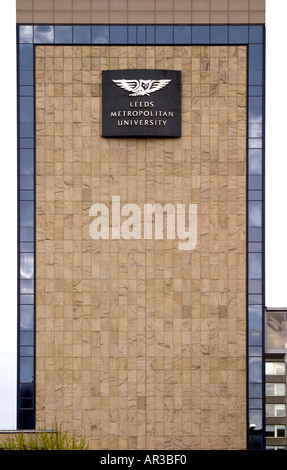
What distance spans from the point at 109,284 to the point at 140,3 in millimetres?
22611

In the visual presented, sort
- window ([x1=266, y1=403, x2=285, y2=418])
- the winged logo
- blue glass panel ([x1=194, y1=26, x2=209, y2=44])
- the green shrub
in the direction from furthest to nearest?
window ([x1=266, y1=403, x2=285, y2=418]), blue glass panel ([x1=194, y1=26, x2=209, y2=44]), the winged logo, the green shrub

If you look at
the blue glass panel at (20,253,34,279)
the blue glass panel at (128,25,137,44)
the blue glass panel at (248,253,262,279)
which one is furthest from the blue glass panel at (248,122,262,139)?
the blue glass panel at (20,253,34,279)

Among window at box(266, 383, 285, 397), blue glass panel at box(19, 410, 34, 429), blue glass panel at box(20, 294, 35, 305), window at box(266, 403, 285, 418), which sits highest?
blue glass panel at box(20, 294, 35, 305)

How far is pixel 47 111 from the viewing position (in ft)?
225

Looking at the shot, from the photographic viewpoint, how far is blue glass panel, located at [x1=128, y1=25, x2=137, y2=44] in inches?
2702

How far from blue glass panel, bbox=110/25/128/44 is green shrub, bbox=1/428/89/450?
102ft

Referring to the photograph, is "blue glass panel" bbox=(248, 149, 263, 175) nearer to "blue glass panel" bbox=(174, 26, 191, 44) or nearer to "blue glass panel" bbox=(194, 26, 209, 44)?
"blue glass panel" bbox=(194, 26, 209, 44)

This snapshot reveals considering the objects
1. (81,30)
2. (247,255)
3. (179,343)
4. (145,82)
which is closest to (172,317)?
(179,343)

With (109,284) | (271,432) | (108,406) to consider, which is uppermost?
(109,284)

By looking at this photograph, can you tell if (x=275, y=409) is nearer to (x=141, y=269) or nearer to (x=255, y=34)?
(x=141, y=269)

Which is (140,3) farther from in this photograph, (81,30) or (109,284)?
(109,284)

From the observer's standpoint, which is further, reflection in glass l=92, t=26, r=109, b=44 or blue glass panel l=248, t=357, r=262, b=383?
reflection in glass l=92, t=26, r=109, b=44

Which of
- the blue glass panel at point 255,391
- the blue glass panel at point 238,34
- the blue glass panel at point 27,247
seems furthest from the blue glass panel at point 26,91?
the blue glass panel at point 255,391

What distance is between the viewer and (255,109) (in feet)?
226
